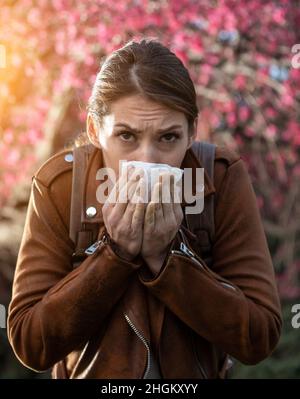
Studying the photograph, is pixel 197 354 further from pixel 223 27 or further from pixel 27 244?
pixel 223 27

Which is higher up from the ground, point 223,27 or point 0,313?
point 223,27

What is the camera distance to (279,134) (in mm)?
6020

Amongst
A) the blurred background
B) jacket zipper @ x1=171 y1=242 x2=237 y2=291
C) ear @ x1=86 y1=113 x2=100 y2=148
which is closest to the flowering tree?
the blurred background

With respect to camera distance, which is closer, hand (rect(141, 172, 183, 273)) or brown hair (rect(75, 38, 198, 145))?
hand (rect(141, 172, 183, 273))

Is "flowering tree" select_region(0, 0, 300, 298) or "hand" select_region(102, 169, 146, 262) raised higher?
"flowering tree" select_region(0, 0, 300, 298)

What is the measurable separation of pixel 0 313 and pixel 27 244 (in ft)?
6.38

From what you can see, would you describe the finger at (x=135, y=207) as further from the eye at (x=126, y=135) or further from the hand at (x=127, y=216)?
the eye at (x=126, y=135)

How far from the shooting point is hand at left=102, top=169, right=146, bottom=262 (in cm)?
215

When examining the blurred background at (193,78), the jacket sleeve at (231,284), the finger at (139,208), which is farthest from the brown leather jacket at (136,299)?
the blurred background at (193,78)

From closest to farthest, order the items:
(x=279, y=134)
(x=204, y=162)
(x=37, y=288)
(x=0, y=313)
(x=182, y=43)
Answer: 1. (x=37, y=288)
2. (x=204, y=162)
3. (x=0, y=313)
4. (x=182, y=43)
5. (x=279, y=134)

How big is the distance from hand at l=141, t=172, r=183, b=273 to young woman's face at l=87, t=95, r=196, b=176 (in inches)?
6.6

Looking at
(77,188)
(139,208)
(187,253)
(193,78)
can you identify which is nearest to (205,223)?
(187,253)

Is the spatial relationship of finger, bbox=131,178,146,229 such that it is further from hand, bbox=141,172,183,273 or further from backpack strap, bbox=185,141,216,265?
backpack strap, bbox=185,141,216,265
